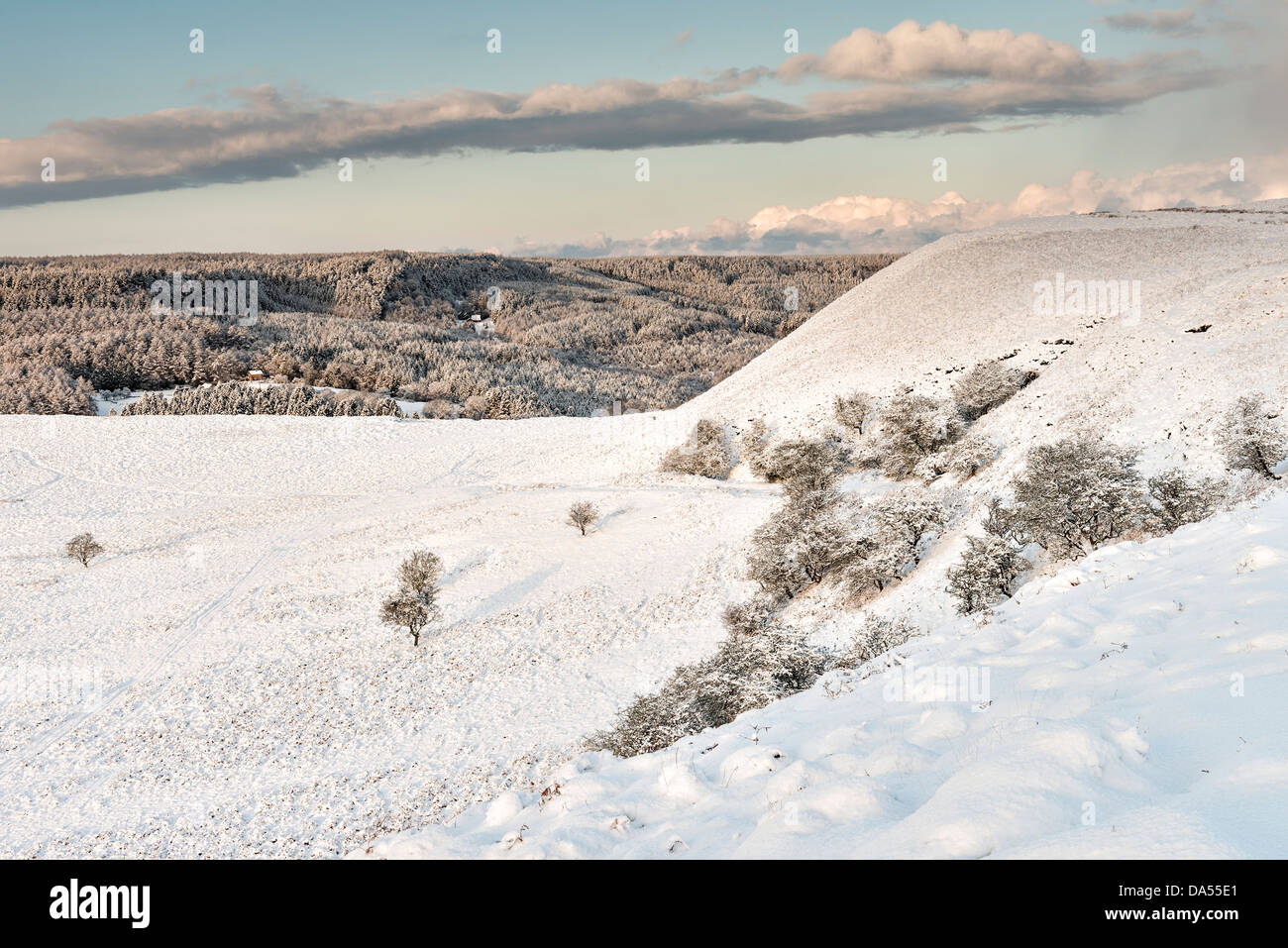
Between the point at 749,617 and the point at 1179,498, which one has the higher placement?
the point at 1179,498

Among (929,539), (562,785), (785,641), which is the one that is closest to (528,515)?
(929,539)

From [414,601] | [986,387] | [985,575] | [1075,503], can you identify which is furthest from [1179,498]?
[414,601]

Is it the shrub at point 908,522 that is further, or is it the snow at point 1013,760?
the shrub at point 908,522

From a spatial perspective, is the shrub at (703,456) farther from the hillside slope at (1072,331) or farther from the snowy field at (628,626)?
the hillside slope at (1072,331)

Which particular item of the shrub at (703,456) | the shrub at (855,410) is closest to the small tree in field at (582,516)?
the shrub at (703,456)

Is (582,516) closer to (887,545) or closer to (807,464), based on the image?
(807,464)

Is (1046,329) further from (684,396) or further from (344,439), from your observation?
(684,396)

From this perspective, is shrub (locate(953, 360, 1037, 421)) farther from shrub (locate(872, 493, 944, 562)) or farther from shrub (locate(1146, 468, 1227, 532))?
shrub (locate(1146, 468, 1227, 532))
